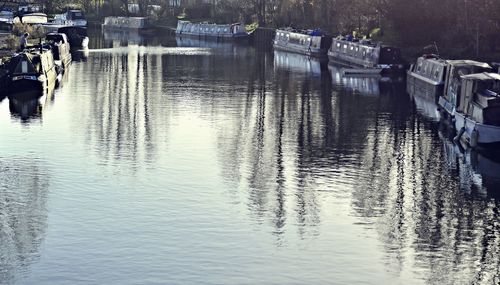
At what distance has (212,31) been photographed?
12481cm

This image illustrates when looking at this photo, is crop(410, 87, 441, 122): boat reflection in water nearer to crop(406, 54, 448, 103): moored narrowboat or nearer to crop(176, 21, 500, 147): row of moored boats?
crop(406, 54, 448, 103): moored narrowboat

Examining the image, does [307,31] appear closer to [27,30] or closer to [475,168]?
[27,30]

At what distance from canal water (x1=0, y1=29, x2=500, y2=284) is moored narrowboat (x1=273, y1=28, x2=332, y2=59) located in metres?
31.8

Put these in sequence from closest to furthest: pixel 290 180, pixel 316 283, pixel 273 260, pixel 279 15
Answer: pixel 316 283, pixel 273 260, pixel 290 180, pixel 279 15

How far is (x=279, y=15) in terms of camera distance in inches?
4766

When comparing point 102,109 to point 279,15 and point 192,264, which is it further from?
point 279,15

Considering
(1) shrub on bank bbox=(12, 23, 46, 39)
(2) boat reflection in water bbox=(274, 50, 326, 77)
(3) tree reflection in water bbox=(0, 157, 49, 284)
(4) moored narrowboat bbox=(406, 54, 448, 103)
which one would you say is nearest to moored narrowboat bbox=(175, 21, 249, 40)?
(2) boat reflection in water bbox=(274, 50, 326, 77)

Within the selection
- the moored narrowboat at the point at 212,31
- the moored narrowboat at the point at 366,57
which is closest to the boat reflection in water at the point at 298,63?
the moored narrowboat at the point at 366,57

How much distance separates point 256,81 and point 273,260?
4415cm

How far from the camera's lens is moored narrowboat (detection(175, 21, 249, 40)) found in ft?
389

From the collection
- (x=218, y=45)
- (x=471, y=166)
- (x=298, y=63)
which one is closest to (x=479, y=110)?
(x=471, y=166)

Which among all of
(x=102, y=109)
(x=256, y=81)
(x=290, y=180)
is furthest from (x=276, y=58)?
(x=290, y=180)

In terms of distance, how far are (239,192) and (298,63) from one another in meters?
53.4

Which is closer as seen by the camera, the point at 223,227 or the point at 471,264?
the point at 471,264
